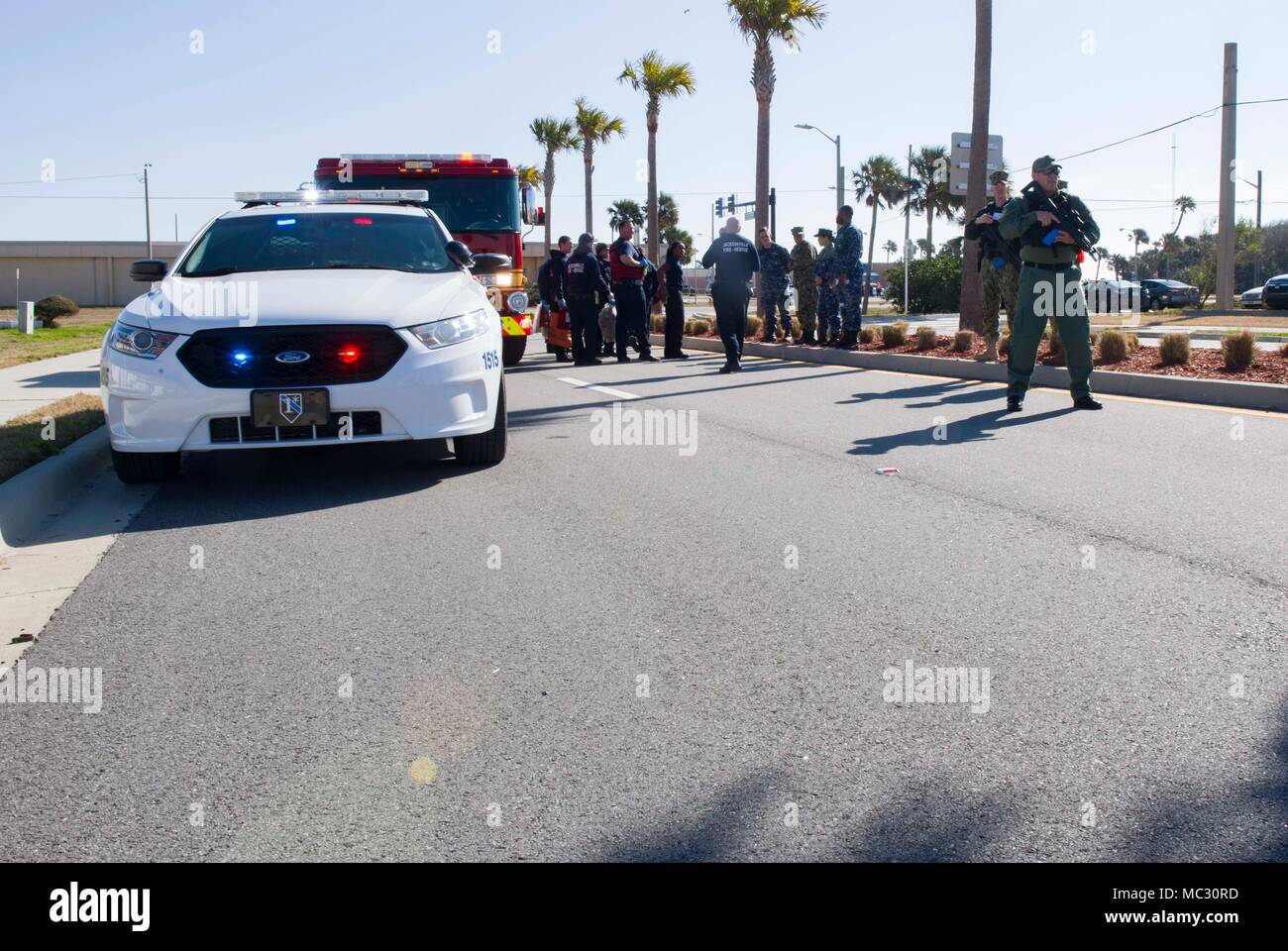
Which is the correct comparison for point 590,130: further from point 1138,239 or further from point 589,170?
point 1138,239

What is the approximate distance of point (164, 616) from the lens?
5043 millimetres

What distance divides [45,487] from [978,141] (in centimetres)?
1579

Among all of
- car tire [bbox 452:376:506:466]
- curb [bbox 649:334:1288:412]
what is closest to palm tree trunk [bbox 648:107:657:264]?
curb [bbox 649:334:1288:412]

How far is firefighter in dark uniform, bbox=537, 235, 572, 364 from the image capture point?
66.7 feet

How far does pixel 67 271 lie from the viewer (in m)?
68.7

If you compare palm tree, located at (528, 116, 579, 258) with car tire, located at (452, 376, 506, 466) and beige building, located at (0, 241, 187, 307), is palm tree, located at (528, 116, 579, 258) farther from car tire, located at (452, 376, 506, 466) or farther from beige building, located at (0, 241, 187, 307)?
car tire, located at (452, 376, 506, 466)

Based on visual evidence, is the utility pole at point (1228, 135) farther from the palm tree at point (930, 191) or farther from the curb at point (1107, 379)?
the palm tree at point (930, 191)

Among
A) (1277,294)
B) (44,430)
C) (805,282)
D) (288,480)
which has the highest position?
(1277,294)

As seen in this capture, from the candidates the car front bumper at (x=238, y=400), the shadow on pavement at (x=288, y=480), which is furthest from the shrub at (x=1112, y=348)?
the car front bumper at (x=238, y=400)

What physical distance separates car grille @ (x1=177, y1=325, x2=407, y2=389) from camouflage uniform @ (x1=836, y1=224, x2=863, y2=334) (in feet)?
38.1

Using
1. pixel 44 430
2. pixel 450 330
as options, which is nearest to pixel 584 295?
pixel 44 430

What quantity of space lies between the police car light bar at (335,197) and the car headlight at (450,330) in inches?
114
